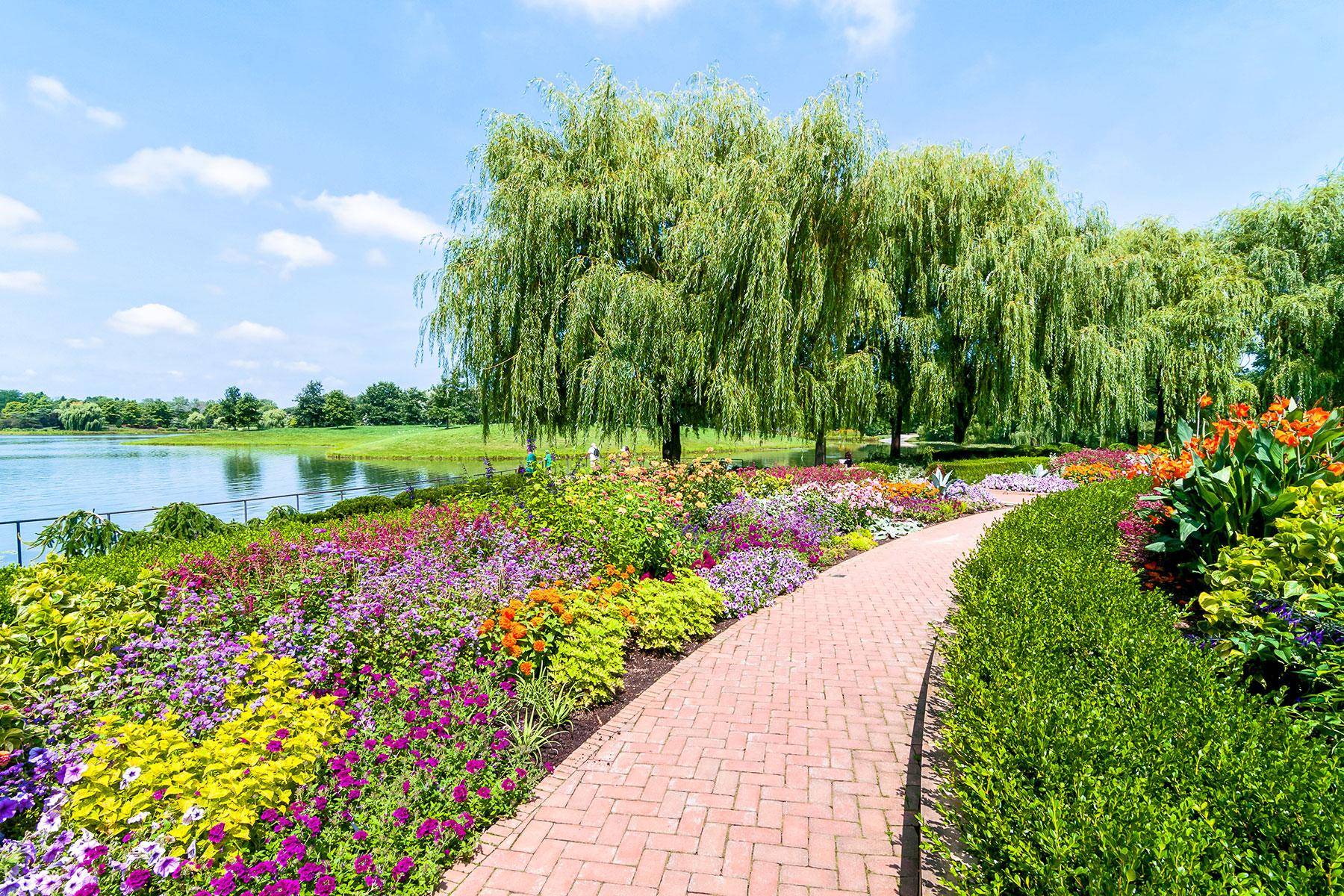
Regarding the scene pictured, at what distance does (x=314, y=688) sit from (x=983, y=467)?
15.5 metres

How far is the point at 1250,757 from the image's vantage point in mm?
1689

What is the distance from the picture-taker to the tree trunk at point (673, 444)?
506 inches

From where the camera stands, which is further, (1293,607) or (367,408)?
(367,408)

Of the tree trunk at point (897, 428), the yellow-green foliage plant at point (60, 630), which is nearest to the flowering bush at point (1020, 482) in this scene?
the tree trunk at point (897, 428)

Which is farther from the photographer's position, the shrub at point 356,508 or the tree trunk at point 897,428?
the tree trunk at point 897,428

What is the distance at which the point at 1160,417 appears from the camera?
20.5m

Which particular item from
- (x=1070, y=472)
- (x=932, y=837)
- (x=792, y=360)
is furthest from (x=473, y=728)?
(x=1070, y=472)

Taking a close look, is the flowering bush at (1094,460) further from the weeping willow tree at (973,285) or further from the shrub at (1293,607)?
the shrub at (1293,607)

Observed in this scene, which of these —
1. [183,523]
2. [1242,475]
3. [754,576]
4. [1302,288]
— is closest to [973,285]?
[754,576]

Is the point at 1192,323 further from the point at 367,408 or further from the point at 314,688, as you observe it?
the point at 367,408

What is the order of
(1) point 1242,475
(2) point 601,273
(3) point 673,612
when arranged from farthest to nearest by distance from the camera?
(2) point 601,273
(3) point 673,612
(1) point 1242,475

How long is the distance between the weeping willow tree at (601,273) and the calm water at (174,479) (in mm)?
3113

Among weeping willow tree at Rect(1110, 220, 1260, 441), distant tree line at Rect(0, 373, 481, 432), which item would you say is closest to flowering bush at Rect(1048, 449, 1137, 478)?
weeping willow tree at Rect(1110, 220, 1260, 441)

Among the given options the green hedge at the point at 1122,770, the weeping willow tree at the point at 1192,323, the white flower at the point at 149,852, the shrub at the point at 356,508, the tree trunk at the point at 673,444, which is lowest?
the white flower at the point at 149,852
